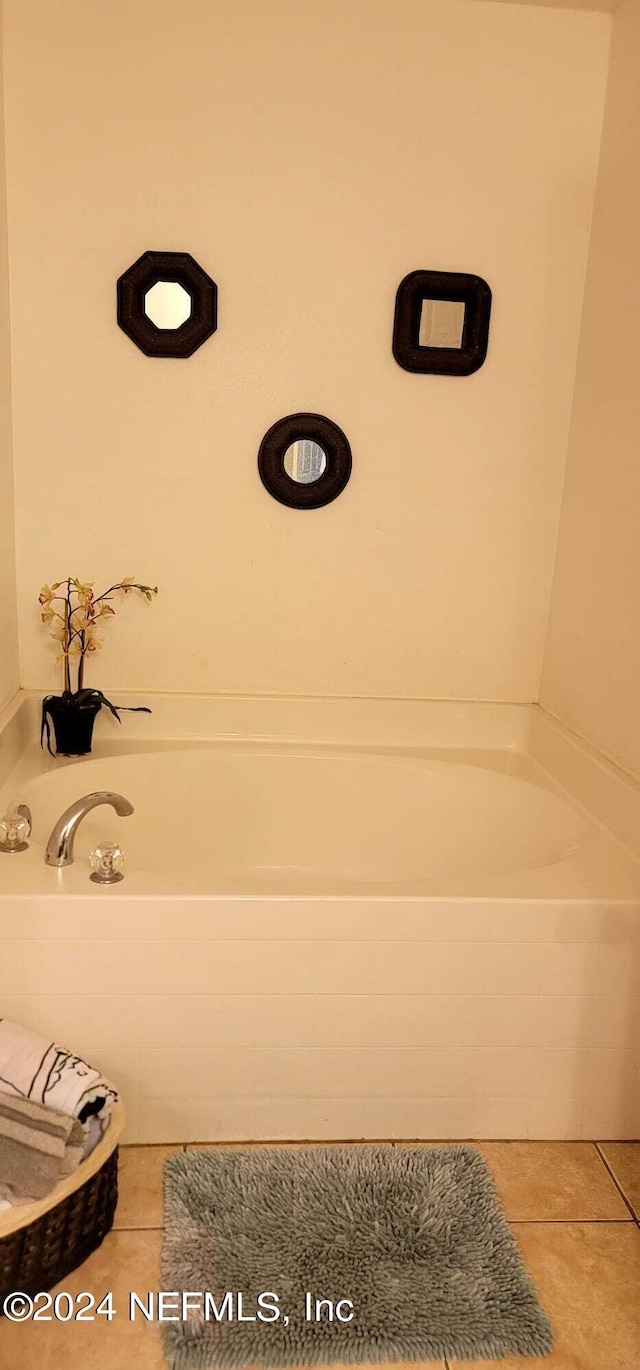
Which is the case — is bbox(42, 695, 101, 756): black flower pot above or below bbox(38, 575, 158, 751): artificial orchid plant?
below

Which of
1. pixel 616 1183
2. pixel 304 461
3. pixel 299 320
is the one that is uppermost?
pixel 299 320

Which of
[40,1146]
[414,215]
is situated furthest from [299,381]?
[40,1146]

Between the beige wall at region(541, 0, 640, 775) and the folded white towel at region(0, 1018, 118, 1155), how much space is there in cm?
128

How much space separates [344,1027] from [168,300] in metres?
1.80

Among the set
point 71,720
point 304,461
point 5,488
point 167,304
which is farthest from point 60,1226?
point 167,304

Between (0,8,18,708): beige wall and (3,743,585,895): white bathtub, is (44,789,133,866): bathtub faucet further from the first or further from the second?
(0,8,18,708): beige wall

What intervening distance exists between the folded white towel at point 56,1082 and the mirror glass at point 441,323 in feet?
6.30

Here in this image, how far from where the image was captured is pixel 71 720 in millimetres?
2475

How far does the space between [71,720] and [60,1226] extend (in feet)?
4.17

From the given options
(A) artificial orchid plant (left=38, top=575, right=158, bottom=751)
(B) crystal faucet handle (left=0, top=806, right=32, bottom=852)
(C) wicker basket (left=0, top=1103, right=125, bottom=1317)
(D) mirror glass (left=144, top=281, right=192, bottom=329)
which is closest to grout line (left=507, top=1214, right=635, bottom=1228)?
(C) wicker basket (left=0, top=1103, right=125, bottom=1317)

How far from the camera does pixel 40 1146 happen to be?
1.42m

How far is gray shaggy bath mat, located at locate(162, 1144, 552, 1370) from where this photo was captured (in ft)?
4.65

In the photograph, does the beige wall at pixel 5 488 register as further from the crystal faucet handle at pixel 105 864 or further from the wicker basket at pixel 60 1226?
the wicker basket at pixel 60 1226

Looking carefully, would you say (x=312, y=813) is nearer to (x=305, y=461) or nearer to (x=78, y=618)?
(x=78, y=618)
